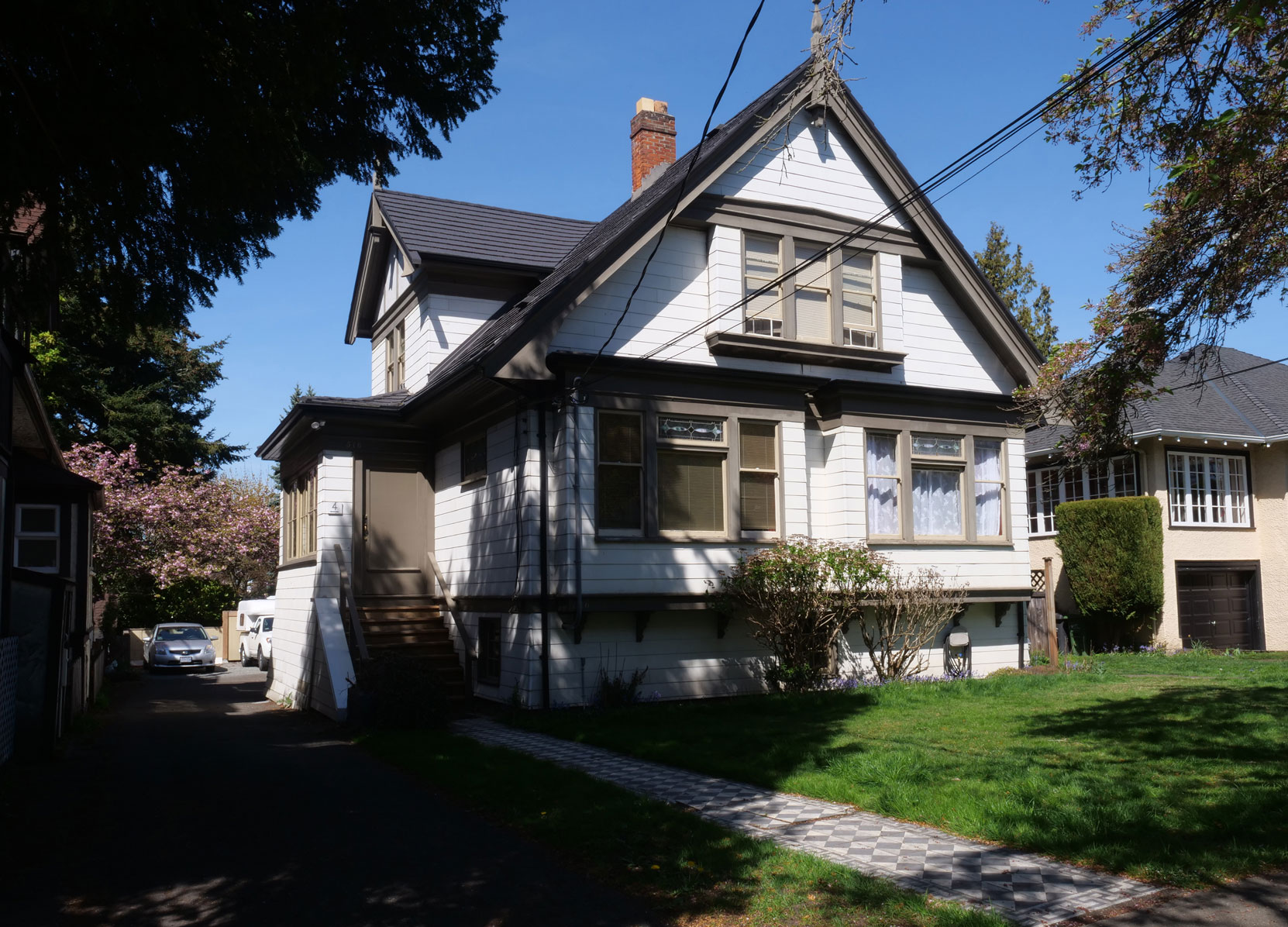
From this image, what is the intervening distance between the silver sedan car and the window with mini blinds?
765 inches

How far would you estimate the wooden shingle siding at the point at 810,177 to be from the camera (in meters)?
15.7

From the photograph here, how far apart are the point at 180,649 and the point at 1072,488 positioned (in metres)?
24.4

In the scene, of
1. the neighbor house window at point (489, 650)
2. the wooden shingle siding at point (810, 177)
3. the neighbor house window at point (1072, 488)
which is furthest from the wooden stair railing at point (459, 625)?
the neighbor house window at point (1072, 488)

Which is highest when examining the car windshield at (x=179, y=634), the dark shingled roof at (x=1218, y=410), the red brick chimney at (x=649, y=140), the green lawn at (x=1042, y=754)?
the red brick chimney at (x=649, y=140)

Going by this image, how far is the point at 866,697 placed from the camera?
45.0ft

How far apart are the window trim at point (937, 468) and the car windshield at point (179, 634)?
21485mm

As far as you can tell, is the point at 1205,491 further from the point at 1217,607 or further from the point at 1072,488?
the point at 1072,488

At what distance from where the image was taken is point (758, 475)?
1529 centimetres

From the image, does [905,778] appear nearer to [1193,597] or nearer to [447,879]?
[447,879]

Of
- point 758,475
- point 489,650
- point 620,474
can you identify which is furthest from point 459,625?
point 758,475

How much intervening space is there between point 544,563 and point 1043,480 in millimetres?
17890

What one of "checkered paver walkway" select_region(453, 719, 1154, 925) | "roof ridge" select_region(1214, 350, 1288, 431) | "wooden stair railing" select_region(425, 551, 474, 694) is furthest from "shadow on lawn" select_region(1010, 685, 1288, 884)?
"roof ridge" select_region(1214, 350, 1288, 431)

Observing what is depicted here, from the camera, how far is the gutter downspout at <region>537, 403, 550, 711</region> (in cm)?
1343

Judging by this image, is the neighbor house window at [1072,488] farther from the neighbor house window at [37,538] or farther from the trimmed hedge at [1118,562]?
the neighbor house window at [37,538]
